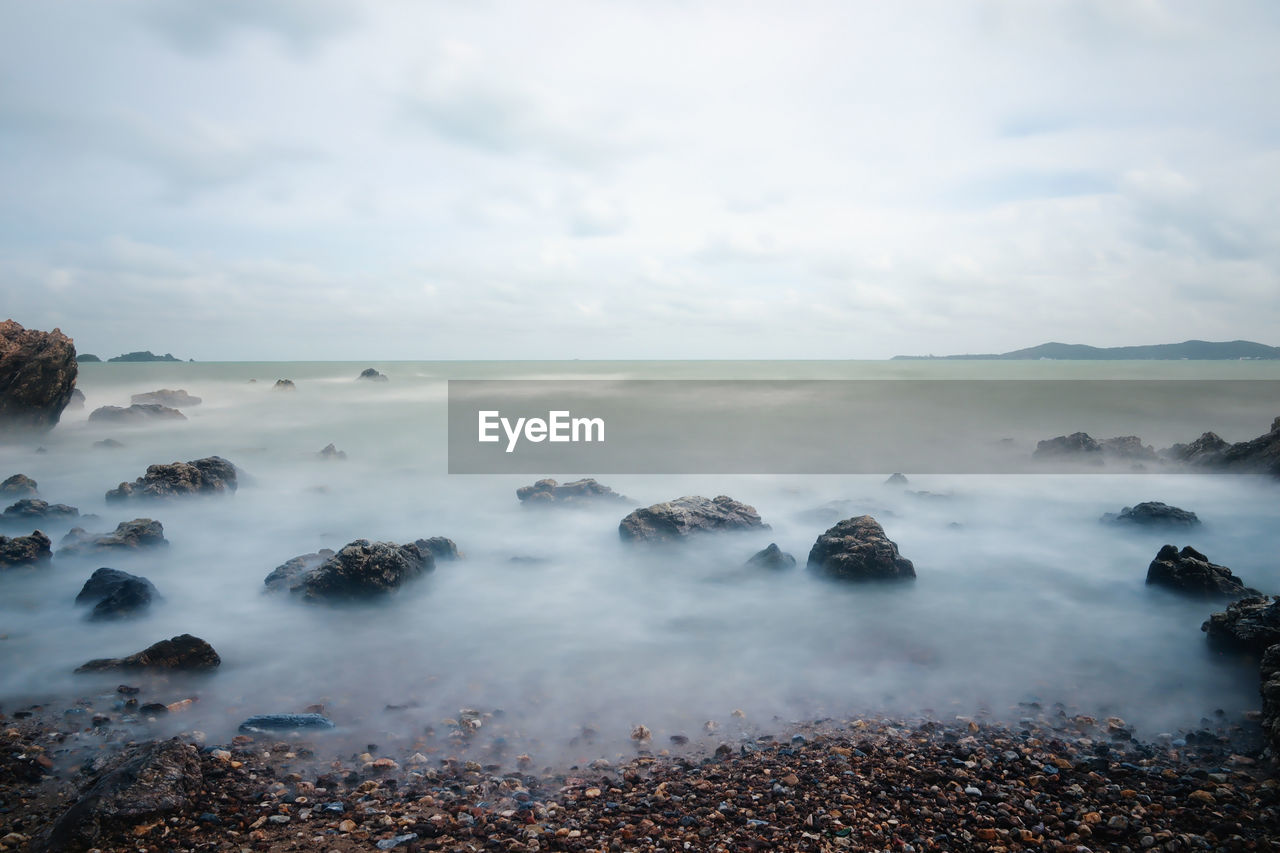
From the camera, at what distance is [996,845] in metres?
3.88

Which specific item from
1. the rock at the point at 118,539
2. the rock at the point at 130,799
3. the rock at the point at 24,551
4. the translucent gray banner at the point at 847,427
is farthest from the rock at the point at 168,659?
the translucent gray banner at the point at 847,427

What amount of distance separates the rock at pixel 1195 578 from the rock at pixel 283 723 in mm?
10771

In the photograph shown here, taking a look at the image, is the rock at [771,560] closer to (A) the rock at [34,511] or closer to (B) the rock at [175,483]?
(B) the rock at [175,483]

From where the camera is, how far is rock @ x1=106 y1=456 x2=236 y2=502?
550 inches

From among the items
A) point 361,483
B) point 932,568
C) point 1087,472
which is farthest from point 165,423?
point 1087,472

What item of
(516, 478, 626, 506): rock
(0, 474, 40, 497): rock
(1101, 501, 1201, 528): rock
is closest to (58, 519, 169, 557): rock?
(0, 474, 40, 497): rock

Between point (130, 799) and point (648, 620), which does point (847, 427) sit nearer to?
point (648, 620)

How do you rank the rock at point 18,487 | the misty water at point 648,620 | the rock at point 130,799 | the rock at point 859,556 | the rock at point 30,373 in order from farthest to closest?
the rock at point 30,373
the rock at point 18,487
the rock at point 859,556
the misty water at point 648,620
the rock at point 130,799

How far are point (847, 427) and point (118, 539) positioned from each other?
25.8 meters

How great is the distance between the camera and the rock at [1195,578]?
8.65 m

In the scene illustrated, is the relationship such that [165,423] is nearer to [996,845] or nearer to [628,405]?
[628,405]

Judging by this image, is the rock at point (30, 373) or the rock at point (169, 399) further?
the rock at point (169, 399)

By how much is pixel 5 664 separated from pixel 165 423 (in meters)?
24.0

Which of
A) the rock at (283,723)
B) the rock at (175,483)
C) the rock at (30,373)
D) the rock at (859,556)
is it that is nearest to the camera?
the rock at (283,723)
